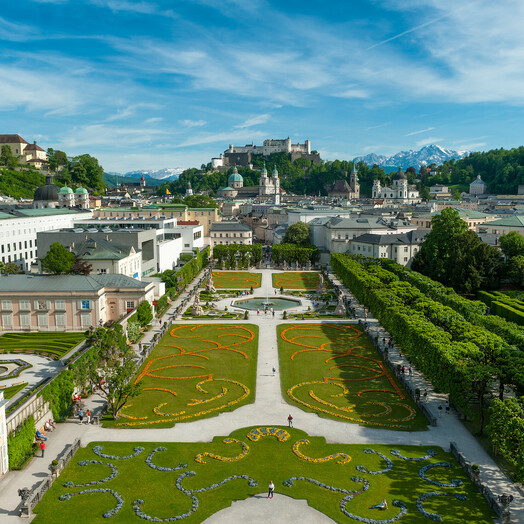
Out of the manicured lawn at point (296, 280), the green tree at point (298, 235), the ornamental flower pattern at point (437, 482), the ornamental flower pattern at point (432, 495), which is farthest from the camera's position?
the green tree at point (298, 235)

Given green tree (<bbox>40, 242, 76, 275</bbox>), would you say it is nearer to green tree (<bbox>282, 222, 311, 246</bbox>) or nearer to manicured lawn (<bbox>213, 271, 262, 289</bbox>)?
manicured lawn (<bbox>213, 271, 262, 289</bbox>)

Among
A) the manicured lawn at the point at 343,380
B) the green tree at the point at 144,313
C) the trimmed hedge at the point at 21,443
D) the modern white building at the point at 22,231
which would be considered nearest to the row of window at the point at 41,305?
the green tree at the point at 144,313

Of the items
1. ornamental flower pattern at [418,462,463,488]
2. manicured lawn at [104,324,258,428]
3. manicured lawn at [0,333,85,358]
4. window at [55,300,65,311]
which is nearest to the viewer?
ornamental flower pattern at [418,462,463,488]

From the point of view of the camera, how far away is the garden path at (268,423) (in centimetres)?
2538

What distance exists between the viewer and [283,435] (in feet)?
110

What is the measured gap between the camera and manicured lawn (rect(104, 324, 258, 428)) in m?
37.2

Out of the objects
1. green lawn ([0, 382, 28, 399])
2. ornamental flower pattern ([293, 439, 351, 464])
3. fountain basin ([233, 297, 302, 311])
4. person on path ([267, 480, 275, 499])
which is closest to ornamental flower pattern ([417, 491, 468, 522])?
ornamental flower pattern ([293, 439, 351, 464])

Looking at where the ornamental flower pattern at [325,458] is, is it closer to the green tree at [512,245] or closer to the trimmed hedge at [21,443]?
the trimmed hedge at [21,443]

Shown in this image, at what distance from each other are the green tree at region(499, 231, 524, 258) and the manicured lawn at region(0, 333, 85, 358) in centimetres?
7016

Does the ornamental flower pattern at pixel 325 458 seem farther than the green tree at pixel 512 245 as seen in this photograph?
No

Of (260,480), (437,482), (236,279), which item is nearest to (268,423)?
(260,480)

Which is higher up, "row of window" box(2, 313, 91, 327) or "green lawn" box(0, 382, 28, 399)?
"row of window" box(2, 313, 91, 327)

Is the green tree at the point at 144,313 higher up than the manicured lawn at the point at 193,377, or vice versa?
the green tree at the point at 144,313

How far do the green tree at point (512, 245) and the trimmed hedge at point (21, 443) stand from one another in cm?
7942
